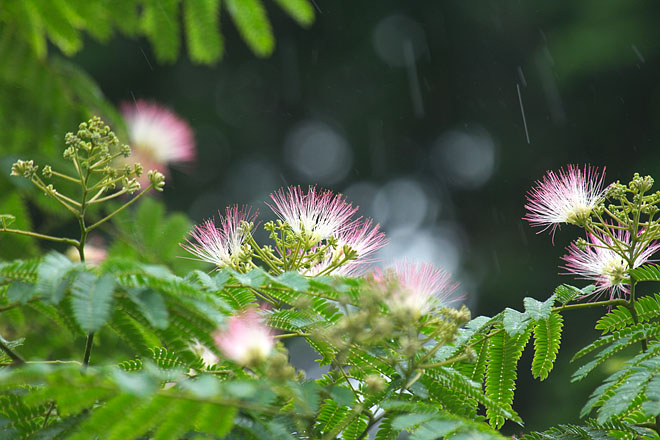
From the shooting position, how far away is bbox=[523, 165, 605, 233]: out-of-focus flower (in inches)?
88.9

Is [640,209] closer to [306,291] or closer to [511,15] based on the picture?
[306,291]

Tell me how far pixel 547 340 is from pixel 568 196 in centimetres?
49

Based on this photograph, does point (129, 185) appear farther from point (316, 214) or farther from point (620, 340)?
point (620, 340)

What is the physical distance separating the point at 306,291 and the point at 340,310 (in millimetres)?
253

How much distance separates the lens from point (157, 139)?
273cm


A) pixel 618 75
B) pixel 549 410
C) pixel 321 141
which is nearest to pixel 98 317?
pixel 549 410

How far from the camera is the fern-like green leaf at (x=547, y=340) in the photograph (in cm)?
210

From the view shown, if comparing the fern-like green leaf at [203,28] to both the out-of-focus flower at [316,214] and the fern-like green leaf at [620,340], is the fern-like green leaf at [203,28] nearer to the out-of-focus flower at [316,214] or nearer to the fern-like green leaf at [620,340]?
the out-of-focus flower at [316,214]

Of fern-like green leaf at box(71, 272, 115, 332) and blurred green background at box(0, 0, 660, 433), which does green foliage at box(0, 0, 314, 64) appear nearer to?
fern-like green leaf at box(71, 272, 115, 332)

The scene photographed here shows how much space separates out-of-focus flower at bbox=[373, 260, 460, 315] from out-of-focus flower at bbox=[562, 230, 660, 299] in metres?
0.58

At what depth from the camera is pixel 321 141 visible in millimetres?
11086

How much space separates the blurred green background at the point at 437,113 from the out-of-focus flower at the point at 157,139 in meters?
5.58

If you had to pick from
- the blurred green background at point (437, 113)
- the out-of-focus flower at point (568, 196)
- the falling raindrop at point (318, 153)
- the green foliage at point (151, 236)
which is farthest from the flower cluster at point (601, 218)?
the falling raindrop at point (318, 153)

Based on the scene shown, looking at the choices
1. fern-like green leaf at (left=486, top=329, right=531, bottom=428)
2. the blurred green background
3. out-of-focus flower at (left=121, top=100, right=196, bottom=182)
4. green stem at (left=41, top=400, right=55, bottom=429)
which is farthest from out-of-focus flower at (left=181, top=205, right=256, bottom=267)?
the blurred green background
